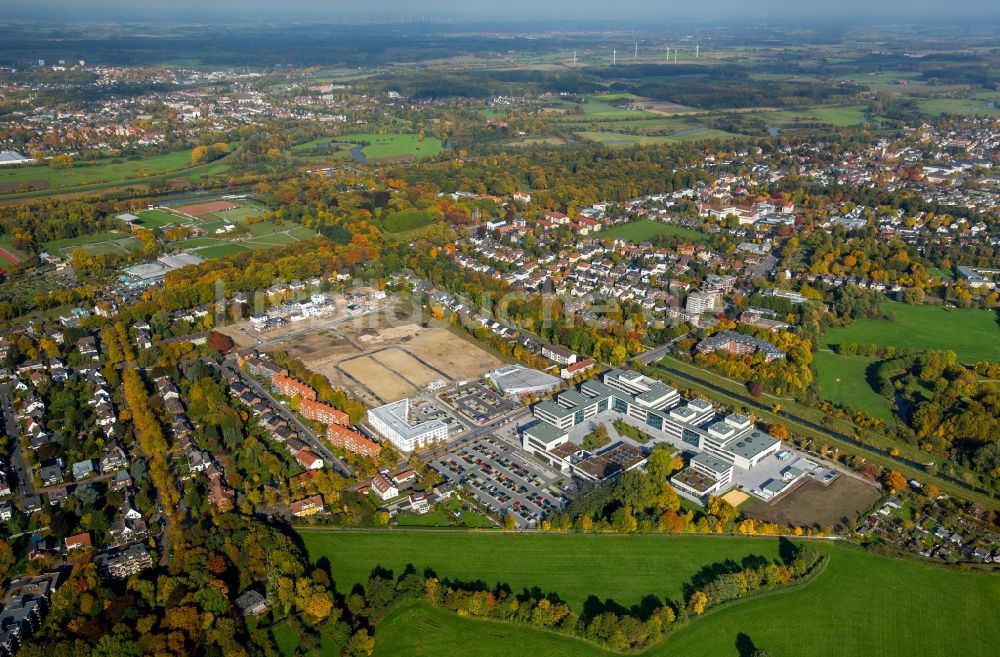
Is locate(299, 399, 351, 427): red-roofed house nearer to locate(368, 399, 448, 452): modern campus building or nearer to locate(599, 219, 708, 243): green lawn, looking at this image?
locate(368, 399, 448, 452): modern campus building

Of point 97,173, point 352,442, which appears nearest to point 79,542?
point 352,442

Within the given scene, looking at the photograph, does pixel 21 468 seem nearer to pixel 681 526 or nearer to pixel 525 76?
pixel 681 526

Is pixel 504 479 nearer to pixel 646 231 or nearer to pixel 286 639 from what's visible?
pixel 286 639

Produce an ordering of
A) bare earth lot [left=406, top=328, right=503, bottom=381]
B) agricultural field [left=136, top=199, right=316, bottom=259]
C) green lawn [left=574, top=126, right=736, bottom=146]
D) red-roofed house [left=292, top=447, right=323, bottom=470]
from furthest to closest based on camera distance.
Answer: green lawn [left=574, top=126, right=736, bottom=146]
agricultural field [left=136, top=199, right=316, bottom=259]
bare earth lot [left=406, top=328, right=503, bottom=381]
red-roofed house [left=292, top=447, right=323, bottom=470]

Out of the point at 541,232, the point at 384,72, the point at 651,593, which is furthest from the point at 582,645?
the point at 384,72

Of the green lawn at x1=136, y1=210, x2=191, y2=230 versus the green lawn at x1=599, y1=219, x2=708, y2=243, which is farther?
the green lawn at x1=136, y1=210, x2=191, y2=230

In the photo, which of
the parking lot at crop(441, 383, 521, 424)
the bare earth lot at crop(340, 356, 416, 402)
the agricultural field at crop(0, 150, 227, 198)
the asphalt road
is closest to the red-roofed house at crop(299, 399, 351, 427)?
the bare earth lot at crop(340, 356, 416, 402)
